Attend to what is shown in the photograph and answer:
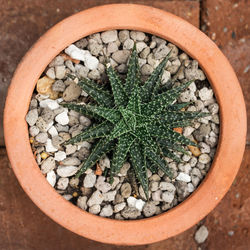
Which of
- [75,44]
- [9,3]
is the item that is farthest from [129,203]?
[9,3]

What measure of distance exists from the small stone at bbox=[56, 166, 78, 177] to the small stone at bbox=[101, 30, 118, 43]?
57cm

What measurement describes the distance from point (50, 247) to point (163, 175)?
0.78 meters

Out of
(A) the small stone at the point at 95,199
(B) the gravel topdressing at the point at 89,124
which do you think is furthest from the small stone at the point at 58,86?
(A) the small stone at the point at 95,199

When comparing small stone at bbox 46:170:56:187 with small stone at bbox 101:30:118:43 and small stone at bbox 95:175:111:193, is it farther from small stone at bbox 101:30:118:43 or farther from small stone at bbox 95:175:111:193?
small stone at bbox 101:30:118:43

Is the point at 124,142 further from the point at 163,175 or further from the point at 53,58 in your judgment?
the point at 53,58

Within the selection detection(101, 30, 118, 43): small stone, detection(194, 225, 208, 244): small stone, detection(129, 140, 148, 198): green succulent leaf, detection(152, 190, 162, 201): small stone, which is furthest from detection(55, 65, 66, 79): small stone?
detection(194, 225, 208, 244): small stone

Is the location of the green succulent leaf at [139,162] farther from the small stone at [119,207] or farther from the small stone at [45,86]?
the small stone at [45,86]

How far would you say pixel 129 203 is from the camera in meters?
1.47

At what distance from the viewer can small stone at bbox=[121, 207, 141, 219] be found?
145 centimetres

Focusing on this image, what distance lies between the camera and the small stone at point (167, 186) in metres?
1.47

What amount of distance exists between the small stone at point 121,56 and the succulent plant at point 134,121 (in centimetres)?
15

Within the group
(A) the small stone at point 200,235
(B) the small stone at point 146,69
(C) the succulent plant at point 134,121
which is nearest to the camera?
(C) the succulent plant at point 134,121

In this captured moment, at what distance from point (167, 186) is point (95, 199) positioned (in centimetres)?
32

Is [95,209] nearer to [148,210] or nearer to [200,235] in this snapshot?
[148,210]
